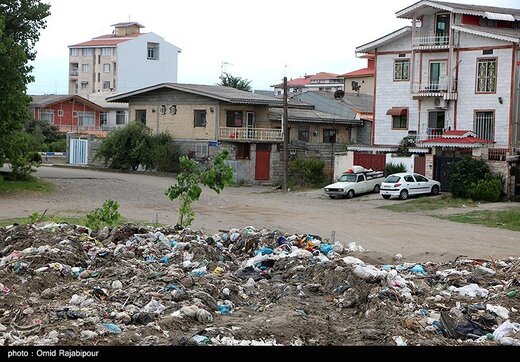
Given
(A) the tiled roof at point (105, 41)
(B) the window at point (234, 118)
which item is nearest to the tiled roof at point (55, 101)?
(A) the tiled roof at point (105, 41)

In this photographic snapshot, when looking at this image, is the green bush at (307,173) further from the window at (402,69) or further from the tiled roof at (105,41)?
the tiled roof at (105,41)

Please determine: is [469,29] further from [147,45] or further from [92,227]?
[147,45]

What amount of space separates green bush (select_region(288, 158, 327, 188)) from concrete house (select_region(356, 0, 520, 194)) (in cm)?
355

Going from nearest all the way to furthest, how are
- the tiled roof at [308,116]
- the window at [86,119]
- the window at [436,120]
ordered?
the window at [436,120] → the tiled roof at [308,116] → the window at [86,119]

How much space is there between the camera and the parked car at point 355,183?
39.7m

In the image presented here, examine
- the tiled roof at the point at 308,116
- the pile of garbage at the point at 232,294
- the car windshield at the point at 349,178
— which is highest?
the tiled roof at the point at 308,116

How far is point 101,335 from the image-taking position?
30.9 feet

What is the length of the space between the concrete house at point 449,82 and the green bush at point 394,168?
3.85ft

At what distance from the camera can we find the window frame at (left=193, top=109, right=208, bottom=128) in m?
50.5

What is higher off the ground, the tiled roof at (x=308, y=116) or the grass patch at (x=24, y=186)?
the tiled roof at (x=308, y=116)

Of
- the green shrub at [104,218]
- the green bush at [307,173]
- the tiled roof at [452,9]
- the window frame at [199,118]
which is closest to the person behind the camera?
the green shrub at [104,218]

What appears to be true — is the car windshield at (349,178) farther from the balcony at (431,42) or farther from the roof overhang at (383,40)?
the roof overhang at (383,40)

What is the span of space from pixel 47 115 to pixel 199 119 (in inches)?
1195

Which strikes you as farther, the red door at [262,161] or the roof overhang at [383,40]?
the red door at [262,161]
